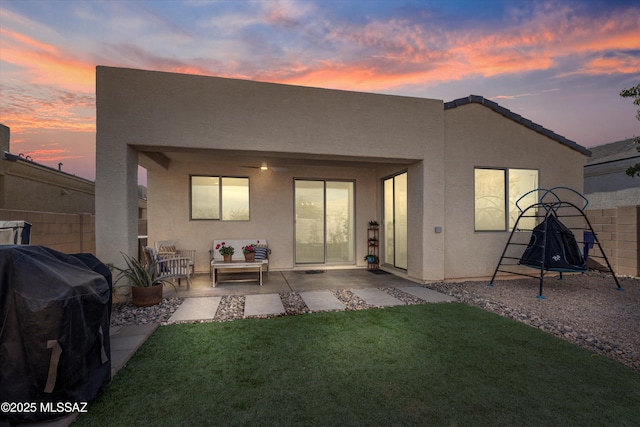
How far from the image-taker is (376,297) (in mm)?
5395

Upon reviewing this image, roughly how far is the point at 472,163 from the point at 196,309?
6634mm

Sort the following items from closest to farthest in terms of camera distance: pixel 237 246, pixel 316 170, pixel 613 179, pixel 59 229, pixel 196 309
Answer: pixel 196 309 < pixel 59 229 < pixel 237 246 < pixel 316 170 < pixel 613 179

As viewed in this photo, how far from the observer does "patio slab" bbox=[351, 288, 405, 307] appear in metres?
5.01

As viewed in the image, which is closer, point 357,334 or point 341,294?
point 357,334

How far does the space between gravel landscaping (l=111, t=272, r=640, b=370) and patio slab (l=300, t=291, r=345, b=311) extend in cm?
12

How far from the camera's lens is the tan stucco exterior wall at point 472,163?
682 cm

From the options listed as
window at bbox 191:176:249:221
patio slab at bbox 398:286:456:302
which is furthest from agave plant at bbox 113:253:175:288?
patio slab at bbox 398:286:456:302

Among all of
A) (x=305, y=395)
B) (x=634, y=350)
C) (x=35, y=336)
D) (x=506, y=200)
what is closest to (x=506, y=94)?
(x=506, y=200)

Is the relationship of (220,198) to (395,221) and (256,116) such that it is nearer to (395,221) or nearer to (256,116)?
(256,116)

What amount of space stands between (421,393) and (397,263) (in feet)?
18.2

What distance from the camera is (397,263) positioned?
779 centimetres

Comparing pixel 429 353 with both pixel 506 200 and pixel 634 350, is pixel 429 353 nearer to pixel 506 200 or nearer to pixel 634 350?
pixel 634 350

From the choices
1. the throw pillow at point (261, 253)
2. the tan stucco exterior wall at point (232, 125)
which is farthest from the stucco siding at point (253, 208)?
the tan stucco exterior wall at point (232, 125)

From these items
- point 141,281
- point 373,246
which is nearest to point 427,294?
point 373,246
